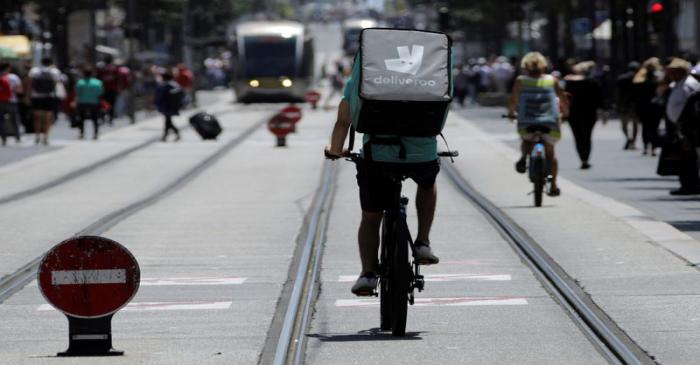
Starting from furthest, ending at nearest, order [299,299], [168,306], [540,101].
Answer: [540,101]
[299,299]
[168,306]

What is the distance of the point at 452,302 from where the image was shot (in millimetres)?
11852

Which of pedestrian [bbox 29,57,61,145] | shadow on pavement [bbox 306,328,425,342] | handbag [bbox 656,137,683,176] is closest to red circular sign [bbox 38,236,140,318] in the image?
shadow on pavement [bbox 306,328,425,342]

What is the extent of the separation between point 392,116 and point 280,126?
27.2 m

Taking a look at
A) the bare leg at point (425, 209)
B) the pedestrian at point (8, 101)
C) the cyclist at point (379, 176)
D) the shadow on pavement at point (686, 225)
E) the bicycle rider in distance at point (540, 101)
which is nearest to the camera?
the cyclist at point (379, 176)

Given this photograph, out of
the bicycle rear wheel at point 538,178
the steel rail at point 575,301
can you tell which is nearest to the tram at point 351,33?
the bicycle rear wheel at point 538,178

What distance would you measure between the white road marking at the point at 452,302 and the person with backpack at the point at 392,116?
143 cm

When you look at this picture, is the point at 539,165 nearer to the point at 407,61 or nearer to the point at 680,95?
the point at 680,95

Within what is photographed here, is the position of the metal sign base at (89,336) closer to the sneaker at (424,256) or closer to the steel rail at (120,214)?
the sneaker at (424,256)

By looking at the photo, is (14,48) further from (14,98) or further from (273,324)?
(273,324)

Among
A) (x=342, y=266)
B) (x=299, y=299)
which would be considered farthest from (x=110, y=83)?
(x=299, y=299)

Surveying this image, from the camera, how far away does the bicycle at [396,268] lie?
9867 mm

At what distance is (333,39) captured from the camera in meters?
180

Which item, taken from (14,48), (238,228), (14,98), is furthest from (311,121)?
(238,228)

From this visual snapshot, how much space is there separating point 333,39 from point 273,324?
16940 centimetres
